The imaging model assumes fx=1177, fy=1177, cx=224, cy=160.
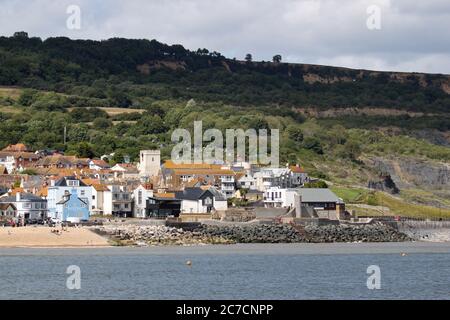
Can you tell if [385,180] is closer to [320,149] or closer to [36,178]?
[320,149]

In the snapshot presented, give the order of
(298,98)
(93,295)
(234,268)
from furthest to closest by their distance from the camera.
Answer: (298,98), (234,268), (93,295)

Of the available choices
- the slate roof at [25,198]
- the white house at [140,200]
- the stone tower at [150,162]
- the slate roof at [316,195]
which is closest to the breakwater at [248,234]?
the slate roof at [316,195]

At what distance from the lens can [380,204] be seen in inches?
3858

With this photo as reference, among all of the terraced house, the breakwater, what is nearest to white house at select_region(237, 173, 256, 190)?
the terraced house

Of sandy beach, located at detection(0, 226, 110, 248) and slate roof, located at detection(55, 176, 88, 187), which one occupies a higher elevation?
slate roof, located at detection(55, 176, 88, 187)

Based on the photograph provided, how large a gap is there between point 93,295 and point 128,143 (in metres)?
81.2

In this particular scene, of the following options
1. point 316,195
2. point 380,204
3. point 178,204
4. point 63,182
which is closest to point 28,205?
point 63,182

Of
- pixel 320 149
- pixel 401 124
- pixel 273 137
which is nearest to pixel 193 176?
pixel 273 137

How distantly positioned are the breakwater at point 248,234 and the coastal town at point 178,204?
6cm

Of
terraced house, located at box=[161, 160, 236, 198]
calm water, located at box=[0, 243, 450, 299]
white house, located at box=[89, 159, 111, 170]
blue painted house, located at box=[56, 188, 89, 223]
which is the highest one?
white house, located at box=[89, 159, 111, 170]

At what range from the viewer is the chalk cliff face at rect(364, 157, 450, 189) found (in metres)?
132

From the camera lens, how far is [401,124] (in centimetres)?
17850

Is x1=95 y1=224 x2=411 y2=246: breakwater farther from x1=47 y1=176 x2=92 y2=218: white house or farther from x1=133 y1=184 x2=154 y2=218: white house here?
x1=47 y1=176 x2=92 y2=218: white house

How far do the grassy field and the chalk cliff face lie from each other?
25957 millimetres
